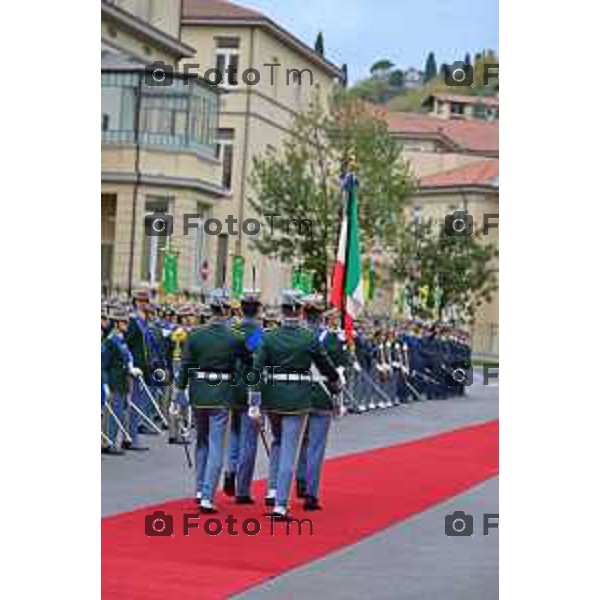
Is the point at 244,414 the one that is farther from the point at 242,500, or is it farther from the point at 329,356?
the point at 329,356

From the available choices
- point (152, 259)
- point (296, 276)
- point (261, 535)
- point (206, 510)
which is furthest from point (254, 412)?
point (296, 276)

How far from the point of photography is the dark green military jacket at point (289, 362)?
1168 centimetres

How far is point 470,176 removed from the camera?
1029cm

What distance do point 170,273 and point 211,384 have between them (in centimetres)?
362

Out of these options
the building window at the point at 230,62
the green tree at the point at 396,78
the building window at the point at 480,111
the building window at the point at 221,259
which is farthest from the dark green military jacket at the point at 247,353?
the building window at the point at 480,111

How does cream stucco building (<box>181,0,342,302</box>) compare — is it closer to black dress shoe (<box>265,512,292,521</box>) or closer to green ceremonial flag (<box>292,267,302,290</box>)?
green ceremonial flag (<box>292,267,302,290</box>)

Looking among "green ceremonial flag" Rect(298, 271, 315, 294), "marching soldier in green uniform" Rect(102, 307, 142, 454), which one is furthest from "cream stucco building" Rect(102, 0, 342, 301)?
"marching soldier in green uniform" Rect(102, 307, 142, 454)

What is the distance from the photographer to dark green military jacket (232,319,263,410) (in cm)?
1183

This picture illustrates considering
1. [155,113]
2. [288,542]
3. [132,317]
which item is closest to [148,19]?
[155,113]

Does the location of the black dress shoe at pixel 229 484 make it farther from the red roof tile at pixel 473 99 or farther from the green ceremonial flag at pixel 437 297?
the green ceremonial flag at pixel 437 297
